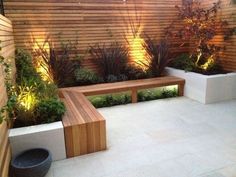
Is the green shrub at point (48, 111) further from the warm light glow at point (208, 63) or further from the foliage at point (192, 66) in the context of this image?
the warm light glow at point (208, 63)

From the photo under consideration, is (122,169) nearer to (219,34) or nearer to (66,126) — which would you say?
(66,126)

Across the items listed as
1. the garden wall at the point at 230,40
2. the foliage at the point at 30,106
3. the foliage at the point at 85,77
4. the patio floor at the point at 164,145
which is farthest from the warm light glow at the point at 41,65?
the garden wall at the point at 230,40

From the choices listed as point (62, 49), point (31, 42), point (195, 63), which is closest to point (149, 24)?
point (195, 63)

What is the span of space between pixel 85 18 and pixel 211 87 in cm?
328

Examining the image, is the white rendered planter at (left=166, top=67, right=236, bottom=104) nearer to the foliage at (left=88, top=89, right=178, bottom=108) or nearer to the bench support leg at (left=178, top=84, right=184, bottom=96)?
the bench support leg at (left=178, top=84, right=184, bottom=96)

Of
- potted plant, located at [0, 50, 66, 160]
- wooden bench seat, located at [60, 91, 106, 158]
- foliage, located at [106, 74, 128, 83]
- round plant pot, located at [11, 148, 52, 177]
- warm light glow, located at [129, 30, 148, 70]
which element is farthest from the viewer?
warm light glow, located at [129, 30, 148, 70]

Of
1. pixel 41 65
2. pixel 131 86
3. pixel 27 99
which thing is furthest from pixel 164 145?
pixel 41 65

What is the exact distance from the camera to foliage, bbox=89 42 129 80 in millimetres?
5523

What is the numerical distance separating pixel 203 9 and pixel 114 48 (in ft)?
8.12

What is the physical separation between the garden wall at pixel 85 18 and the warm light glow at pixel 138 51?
0.06 m

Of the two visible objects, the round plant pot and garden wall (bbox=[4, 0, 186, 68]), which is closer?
the round plant pot

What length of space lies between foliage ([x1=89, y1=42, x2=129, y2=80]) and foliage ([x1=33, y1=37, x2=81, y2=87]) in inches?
27.6

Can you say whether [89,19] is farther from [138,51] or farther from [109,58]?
[138,51]

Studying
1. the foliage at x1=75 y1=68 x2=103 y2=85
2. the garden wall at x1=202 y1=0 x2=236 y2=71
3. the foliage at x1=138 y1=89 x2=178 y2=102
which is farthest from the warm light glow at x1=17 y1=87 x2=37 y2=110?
the garden wall at x1=202 y1=0 x2=236 y2=71
